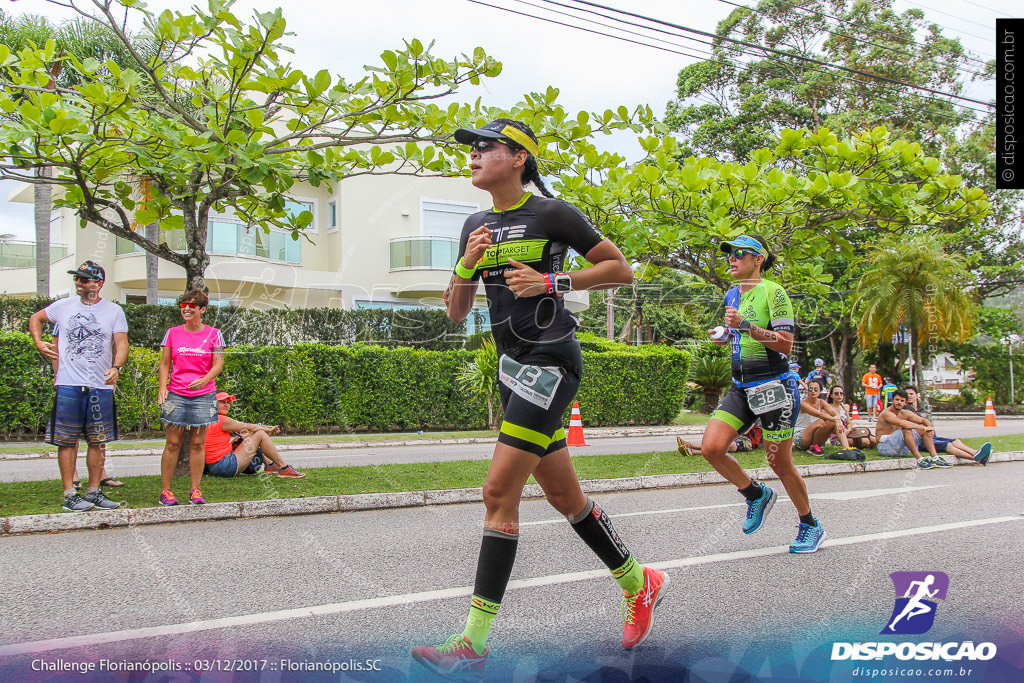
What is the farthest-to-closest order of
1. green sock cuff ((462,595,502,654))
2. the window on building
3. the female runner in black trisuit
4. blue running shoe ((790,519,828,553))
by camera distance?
the window on building, blue running shoe ((790,519,828,553)), the female runner in black trisuit, green sock cuff ((462,595,502,654))

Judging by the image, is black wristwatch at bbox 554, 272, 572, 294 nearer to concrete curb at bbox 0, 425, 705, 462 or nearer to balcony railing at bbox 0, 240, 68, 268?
concrete curb at bbox 0, 425, 705, 462

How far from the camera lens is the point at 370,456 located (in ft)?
42.5

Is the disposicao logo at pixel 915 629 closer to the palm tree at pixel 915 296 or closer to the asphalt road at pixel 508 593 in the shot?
the asphalt road at pixel 508 593

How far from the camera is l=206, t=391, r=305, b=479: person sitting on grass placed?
837 cm

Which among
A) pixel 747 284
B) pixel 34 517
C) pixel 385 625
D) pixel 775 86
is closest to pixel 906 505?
pixel 747 284

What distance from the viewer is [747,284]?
5.45 meters

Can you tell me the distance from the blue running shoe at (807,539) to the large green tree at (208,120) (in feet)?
14.2

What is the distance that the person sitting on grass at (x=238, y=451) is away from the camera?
8.37 m

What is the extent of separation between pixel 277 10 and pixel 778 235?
22.0ft

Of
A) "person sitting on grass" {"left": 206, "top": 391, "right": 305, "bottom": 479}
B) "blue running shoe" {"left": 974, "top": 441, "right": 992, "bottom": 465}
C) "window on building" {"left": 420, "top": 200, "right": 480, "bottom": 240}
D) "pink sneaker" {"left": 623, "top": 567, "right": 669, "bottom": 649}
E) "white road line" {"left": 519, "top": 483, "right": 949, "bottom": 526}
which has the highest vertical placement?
"window on building" {"left": 420, "top": 200, "right": 480, "bottom": 240}

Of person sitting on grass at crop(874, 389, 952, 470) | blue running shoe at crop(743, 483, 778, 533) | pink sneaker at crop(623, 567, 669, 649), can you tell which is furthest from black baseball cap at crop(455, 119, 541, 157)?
person sitting on grass at crop(874, 389, 952, 470)

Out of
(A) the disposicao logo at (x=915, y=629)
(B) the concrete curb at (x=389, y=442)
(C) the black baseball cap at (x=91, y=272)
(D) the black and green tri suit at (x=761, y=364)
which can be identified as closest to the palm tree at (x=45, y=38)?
(B) the concrete curb at (x=389, y=442)

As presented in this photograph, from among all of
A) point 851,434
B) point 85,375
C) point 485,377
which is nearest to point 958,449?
point 851,434

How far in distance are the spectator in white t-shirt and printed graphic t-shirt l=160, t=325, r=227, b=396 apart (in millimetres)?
416
